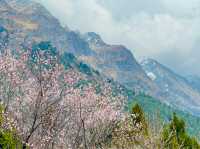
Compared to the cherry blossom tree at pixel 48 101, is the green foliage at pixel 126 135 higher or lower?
lower

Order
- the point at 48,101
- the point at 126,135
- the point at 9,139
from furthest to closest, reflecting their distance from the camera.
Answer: the point at 126,135, the point at 9,139, the point at 48,101

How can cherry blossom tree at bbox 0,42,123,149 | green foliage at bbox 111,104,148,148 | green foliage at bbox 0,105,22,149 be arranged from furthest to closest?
1. green foliage at bbox 111,104,148,148
2. green foliage at bbox 0,105,22,149
3. cherry blossom tree at bbox 0,42,123,149

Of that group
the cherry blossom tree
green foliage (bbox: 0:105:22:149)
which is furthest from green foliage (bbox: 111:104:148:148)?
green foliage (bbox: 0:105:22:149)

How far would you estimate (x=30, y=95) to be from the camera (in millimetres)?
34781

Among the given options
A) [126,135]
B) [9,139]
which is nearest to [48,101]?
[9,139]

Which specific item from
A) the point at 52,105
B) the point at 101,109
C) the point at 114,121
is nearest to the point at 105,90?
the point at 101,109

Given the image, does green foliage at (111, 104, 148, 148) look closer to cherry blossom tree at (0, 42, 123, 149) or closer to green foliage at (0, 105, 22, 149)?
cherry blossom tree at (0, 42, 123, 149)

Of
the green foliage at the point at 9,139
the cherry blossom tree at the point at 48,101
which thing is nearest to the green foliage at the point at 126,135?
the cherry blossom tree at the point at 48,101

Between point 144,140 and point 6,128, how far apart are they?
10.7 meters

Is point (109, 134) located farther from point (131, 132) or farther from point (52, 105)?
point (52, 105)

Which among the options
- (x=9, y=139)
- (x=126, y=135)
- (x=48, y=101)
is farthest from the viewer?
(x=126, y=135)

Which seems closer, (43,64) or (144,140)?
(43,64)

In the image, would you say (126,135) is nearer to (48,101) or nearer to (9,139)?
(48,101)

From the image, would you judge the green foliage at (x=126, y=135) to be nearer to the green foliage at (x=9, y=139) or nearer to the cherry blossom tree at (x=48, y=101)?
the cherry blossom tree at (x=48, y=101)
